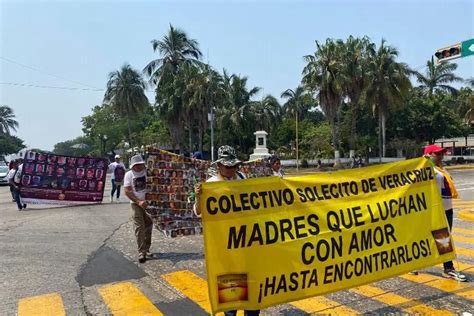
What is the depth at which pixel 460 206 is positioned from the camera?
1298cm

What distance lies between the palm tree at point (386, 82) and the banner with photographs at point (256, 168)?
109ft

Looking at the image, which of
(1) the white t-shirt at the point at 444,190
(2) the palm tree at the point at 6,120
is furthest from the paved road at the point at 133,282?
(2) the palm tree at the point at 6,120

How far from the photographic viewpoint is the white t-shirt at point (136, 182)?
23.0 feet

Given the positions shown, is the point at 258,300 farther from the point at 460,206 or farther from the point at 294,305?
the point at 460,206

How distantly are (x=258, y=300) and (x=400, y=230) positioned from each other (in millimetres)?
1834

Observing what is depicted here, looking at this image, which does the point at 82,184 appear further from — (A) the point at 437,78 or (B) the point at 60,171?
(A) the point at 437,78

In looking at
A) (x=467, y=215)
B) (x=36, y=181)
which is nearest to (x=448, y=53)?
(x=467, y=215)

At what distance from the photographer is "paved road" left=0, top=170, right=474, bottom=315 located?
4.91 metres

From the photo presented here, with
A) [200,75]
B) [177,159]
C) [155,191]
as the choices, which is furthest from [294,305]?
[200,75]

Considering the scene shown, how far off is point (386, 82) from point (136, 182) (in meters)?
37.8

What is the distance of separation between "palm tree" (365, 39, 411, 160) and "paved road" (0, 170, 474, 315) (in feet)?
108

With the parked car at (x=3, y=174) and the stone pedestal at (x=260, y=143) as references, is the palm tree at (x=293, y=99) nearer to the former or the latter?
the stone pedestal at (x=260, y=143)

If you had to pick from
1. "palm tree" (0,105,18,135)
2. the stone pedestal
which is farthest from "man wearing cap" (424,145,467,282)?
"palm tree" (0,105,18,135)

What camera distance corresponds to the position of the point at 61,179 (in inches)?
619
